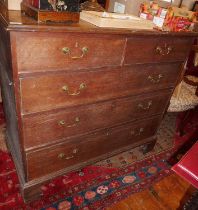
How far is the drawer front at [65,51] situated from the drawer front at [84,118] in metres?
0.32

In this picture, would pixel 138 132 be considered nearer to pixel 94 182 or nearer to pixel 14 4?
pixel 94 182

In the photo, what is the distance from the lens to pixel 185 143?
2.58 meters

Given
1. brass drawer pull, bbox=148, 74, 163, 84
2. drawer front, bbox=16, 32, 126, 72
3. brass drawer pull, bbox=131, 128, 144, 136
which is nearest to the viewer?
drawer front, bbox=16, 32, 126, 72

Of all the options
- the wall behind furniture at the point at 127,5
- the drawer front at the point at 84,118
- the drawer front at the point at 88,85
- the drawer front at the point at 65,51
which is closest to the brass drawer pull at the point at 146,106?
the drawer front at the point at 84,118

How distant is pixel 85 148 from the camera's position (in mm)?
1735

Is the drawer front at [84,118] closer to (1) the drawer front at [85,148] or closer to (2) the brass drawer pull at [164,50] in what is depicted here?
(1) the drawer front at [85,148]

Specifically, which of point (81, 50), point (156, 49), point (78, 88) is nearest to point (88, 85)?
point (78, 88)

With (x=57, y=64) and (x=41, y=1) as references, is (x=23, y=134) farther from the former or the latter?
(x=41, y=1)

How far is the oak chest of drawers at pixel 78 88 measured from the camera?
1.09 m

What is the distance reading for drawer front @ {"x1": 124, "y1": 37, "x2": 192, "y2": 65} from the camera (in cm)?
140

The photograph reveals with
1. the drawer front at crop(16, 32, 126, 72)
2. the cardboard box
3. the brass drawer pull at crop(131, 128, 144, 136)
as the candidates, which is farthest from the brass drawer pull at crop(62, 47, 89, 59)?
the brass drawer pull at crop(131, 128, 144, 136)

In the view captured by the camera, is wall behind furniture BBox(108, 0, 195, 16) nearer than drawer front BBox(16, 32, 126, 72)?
No

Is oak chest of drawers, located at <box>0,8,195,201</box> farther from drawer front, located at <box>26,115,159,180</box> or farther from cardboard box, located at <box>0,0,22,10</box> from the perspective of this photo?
cardboard box, located at <box>0,0,22,10</box>

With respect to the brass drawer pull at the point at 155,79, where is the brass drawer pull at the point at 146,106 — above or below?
below
